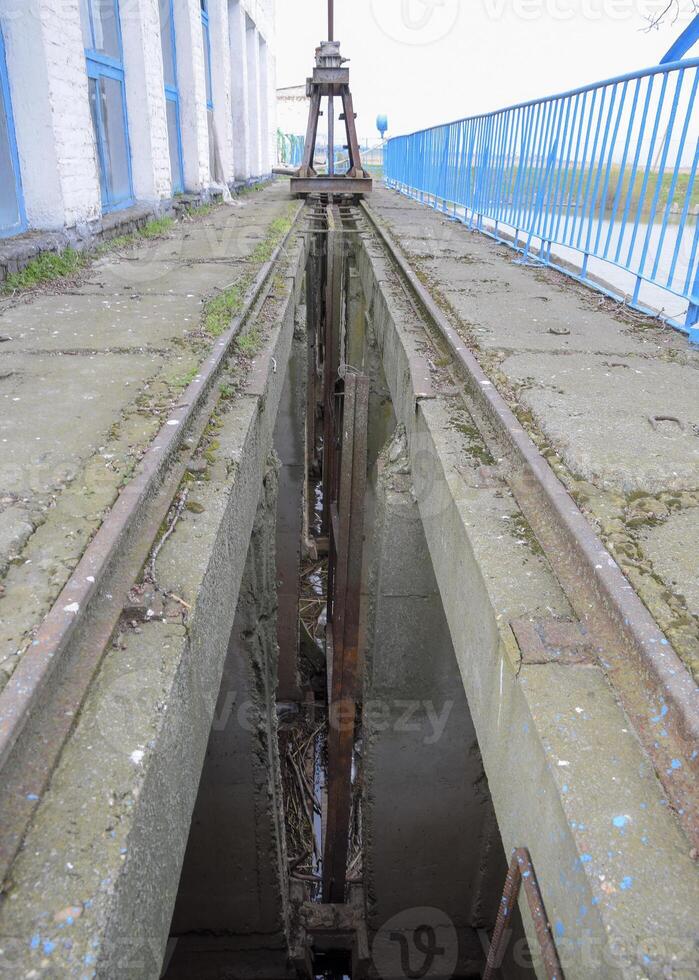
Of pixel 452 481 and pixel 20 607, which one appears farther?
pixel 452 481

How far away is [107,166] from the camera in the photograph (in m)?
8.20

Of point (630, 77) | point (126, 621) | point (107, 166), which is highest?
point (630, 77)

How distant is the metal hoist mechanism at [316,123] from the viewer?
13656 millimetres

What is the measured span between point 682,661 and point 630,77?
Answer: 4985 mm

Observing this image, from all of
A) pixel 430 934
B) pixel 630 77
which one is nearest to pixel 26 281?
pixel 630 77

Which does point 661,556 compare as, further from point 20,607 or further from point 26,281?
point 26,281

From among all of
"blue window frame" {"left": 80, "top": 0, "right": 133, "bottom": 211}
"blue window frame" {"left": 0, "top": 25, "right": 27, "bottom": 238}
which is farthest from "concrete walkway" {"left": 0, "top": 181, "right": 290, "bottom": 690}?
"blue window frame" {"left": 80, "top": 0, "right": 133, "bottom": 211}

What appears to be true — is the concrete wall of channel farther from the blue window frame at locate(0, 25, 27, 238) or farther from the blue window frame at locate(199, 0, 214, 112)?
the blue window frame at locate(199, 0, 214, 112)

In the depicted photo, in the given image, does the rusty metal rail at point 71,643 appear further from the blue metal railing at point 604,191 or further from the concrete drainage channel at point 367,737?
the blue metal railing at point 604,191

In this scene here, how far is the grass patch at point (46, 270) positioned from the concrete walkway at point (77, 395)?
185mm

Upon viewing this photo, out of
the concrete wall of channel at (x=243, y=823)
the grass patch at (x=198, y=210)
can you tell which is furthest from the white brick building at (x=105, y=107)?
the concrete wall of channel at (x=243, y=823)

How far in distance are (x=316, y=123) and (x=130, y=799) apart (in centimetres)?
1546

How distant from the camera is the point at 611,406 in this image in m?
3.05

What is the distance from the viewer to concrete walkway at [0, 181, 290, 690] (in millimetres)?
1880
